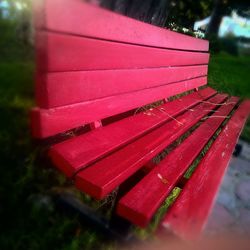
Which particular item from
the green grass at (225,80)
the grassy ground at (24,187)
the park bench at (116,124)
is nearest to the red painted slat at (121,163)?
the park bench at (116,124)

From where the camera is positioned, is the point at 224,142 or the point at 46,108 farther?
the point at 224,142

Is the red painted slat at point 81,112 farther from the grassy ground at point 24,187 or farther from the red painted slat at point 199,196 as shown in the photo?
the grassy ground at point 24,187

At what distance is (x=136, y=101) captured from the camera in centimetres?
195

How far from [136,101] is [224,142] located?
567 millimetres

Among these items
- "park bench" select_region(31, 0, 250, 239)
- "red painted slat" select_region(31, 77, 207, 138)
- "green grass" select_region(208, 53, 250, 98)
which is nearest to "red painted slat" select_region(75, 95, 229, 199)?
"park bench" select_region(31, 0, 250, 239)

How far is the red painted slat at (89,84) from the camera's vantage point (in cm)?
122

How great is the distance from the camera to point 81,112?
144 cm

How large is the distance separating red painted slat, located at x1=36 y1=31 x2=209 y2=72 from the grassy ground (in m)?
0.85

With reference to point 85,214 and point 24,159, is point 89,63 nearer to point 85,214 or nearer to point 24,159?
point 85,214

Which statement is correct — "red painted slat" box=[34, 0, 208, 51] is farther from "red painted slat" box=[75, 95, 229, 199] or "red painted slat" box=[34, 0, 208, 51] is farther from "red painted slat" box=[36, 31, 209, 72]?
"red painted slat" box=[75, 95, 229, 199]

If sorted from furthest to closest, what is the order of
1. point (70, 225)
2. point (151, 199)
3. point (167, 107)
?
point (167, 107)
point (70, 225)
point (151, 199)

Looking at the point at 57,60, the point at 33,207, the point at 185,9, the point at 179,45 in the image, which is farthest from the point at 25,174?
the point at 185,9

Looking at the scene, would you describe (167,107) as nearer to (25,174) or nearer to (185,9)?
(25,174)

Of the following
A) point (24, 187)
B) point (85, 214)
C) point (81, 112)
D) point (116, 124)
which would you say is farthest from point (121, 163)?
point (24, 187)
